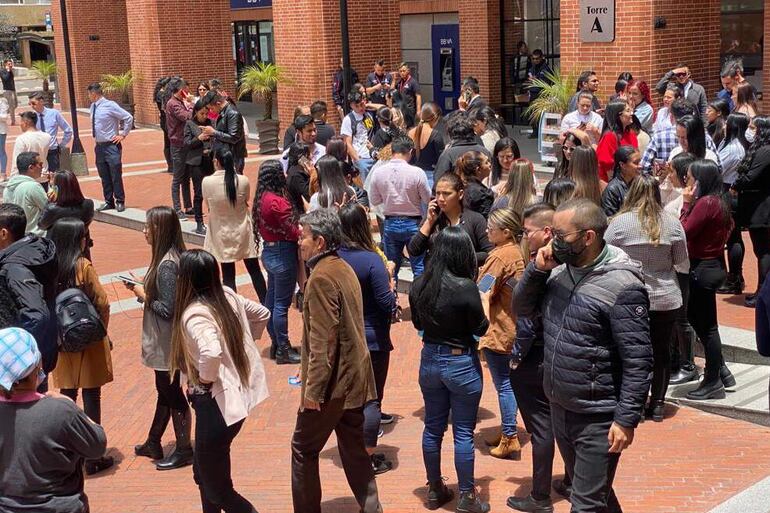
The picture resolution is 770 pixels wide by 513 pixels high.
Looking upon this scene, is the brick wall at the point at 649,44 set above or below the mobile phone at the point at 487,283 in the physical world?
above

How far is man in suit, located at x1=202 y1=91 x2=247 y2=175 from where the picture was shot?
1473 cm

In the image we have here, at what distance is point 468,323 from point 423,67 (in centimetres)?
2124

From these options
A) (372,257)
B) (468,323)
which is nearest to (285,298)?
(372,257)

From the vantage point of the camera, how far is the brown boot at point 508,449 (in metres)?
7.37

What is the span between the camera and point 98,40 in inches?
1479

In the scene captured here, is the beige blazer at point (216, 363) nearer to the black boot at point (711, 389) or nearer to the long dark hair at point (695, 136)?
the black boot at point (711, 389)

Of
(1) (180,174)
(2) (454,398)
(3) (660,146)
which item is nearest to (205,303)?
(2) (454,398)

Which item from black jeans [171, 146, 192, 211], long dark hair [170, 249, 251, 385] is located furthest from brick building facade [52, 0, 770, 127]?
long dark hair [170, 249, 251, 385]

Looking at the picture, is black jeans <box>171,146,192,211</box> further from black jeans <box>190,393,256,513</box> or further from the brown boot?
black jeans <box>190,393,256,513</box>

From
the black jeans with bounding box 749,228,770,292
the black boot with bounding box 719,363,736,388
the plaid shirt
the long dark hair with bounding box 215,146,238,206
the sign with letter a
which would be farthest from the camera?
the sign with letter a

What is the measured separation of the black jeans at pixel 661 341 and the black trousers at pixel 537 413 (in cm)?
150

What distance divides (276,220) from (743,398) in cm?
416

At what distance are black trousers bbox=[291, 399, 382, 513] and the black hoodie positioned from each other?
5.34 ft

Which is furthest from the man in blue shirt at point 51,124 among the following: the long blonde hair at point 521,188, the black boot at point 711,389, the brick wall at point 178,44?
the brick wall at point 178,44
